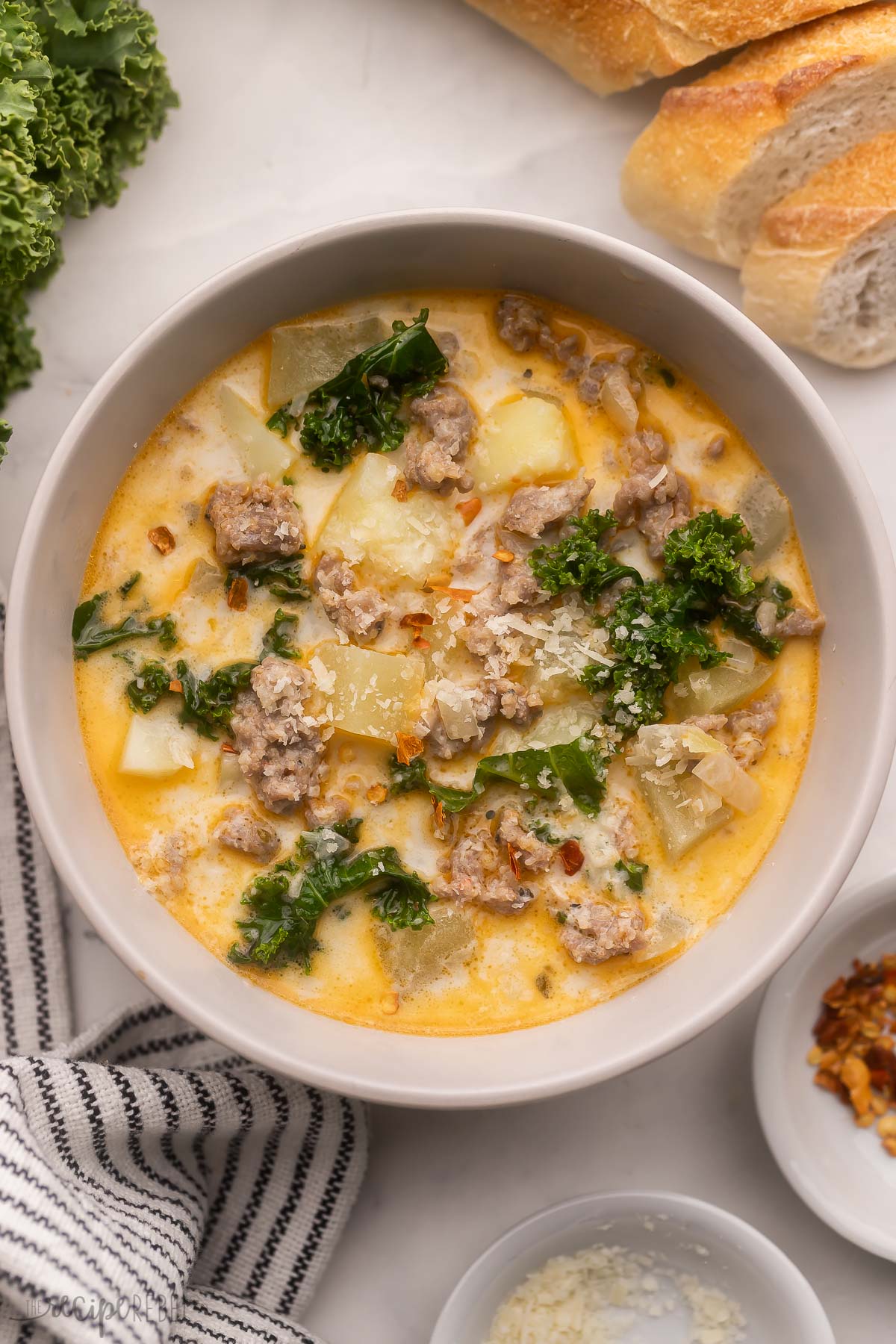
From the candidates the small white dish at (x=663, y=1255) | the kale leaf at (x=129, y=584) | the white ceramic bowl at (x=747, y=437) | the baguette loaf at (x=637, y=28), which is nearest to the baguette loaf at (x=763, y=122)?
the baguette loaf at (x=637, y=28)

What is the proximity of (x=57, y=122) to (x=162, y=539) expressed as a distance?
48.3 inches

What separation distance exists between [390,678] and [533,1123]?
1.60 metres

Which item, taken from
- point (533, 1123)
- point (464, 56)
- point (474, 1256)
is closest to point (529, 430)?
point (464, 56)

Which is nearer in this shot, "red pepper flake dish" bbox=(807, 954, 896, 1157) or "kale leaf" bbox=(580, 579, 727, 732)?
"kale leaf" bbox=(580, 579, 727, 732)

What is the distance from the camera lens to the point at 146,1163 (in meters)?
3.53

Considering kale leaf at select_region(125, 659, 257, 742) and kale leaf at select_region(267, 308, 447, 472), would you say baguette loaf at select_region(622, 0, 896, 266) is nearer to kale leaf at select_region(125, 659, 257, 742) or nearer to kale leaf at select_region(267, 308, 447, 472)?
kale leaf at select_region(267, 308, 447, 472)

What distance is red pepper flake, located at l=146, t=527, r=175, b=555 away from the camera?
128 inches

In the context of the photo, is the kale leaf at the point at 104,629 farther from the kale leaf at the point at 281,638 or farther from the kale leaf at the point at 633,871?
the kale leaf at the point at 633,871

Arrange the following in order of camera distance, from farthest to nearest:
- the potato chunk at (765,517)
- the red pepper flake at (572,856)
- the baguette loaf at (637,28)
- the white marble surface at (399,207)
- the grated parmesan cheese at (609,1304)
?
the white marble surface at (399,207) → the grated parmesan cheese at (609,1304) → the baguette loaf at (637,28) → the potato chunk at (765,517) → the red pepper flake at (572,856)

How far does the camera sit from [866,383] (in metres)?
3.67

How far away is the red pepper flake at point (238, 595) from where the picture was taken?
3213 millimetres

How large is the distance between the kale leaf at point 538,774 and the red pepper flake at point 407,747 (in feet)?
0.09

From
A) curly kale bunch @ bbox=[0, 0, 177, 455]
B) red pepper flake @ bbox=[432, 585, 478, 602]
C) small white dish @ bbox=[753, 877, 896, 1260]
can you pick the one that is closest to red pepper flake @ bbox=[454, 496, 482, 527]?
red pepper flake @ bbox=[432, 585, 478, 602]

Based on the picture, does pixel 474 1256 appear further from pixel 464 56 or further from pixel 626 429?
pixel 464 56
